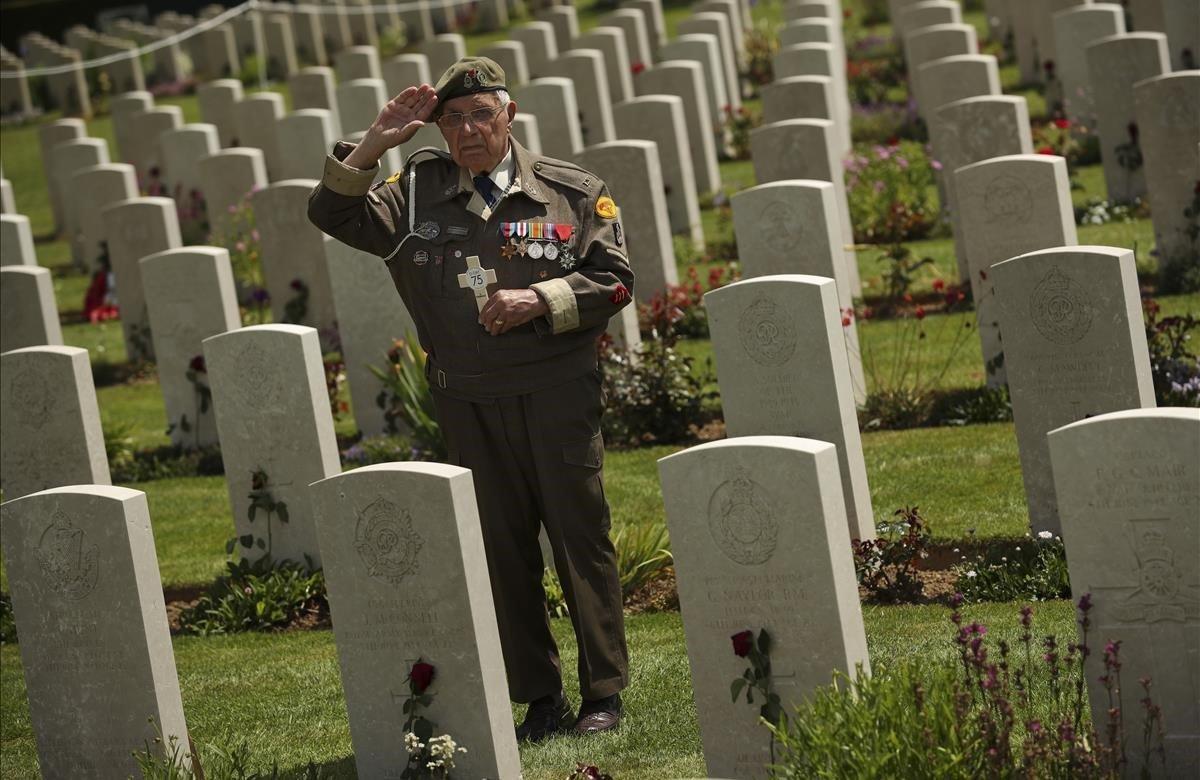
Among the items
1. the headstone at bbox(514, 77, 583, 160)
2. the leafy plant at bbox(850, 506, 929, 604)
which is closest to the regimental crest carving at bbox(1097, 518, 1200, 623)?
the leafy plant at bbox(850, 506, 929, 604)

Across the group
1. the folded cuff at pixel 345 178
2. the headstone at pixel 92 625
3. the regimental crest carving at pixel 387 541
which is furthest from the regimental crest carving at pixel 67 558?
the folded cuff at pixel 345 178

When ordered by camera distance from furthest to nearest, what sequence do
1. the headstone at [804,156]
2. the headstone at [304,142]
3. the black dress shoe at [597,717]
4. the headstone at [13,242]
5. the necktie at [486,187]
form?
1. the headstone at [304,142]
2. the headstone at [13,242]
3. the headstone at [804,156]
4. the black dress shoe at [597,717]
5. the necktie at [486,187]

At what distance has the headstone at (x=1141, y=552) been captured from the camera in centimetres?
510

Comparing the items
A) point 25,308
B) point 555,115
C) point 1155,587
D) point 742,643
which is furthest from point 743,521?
point 555,115

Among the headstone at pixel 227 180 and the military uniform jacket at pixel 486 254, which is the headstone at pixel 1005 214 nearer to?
the military uniform jacket at pixel 486 254

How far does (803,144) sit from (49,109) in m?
17.1

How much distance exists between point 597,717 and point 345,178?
1.99 meters

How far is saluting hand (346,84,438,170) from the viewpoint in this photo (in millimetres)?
5840

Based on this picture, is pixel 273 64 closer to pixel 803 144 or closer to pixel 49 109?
pixel 49 109

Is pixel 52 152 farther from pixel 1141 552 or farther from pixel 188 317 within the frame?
pixel 1141 552

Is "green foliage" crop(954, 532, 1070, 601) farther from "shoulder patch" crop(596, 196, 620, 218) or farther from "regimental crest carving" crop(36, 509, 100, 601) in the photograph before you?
"regimental crest carving" crop(36, 509, 100, 601)

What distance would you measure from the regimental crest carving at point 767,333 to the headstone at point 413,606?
236cm

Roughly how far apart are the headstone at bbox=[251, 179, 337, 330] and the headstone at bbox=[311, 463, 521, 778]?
6.73m

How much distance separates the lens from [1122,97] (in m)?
13.4
